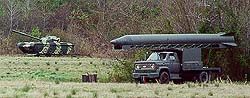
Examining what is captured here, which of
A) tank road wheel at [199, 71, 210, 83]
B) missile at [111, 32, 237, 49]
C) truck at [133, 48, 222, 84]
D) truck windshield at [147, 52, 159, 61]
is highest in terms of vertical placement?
missile at [111, 32, 237, 49]

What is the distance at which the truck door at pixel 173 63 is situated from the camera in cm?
2395

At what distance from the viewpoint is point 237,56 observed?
26047 millimetres

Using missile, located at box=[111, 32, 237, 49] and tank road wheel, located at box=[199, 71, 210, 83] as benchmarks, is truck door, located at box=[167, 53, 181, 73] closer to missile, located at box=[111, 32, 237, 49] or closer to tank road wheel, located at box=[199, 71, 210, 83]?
missile, located at box=[111, 32, 237, 49]

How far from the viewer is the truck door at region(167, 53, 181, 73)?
24.0 meters

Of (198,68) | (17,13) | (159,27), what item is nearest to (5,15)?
(17,13)

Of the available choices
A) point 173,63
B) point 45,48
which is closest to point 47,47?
point 45,48

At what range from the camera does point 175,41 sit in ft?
81.2

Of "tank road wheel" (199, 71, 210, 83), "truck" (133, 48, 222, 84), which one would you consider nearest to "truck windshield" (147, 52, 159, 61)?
"truck" (133, 48, 222, 84)

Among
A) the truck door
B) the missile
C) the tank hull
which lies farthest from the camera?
the tank hull

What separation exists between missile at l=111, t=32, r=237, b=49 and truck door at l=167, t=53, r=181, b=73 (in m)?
0.62

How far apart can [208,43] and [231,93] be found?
704cm

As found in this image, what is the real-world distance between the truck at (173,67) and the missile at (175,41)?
9.2 inches

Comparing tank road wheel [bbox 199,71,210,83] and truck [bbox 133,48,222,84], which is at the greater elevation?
truck [bbox 133,48,222,84]

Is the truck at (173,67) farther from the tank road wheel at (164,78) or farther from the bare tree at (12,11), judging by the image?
the bare tree at (12,11)
